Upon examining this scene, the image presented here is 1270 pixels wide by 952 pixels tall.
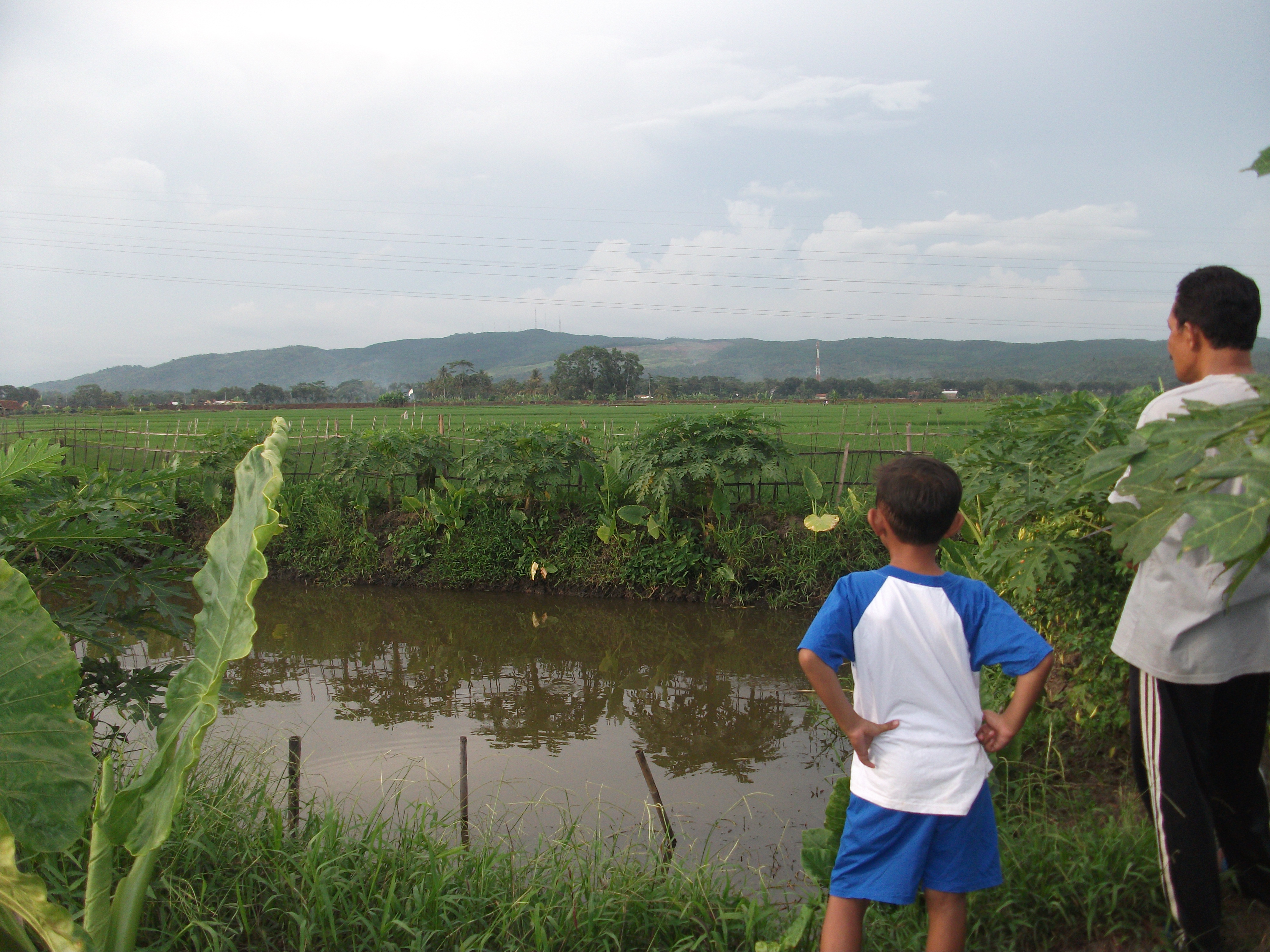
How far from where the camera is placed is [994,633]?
5.86ft

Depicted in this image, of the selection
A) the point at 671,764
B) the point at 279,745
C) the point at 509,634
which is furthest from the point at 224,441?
the point at 671,764

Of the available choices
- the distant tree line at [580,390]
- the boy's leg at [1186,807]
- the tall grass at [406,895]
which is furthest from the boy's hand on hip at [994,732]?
the distant tree line at [580,390]

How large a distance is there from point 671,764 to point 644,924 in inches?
80.8

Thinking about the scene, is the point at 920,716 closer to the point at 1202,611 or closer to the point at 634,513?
the point at 1202,611

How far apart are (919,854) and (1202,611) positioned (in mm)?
933

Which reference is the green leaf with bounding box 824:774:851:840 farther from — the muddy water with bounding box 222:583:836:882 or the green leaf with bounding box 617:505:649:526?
the green leaf with bounding box 617:505:649:526

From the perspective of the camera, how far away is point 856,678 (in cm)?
184

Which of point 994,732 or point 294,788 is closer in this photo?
point 994,732

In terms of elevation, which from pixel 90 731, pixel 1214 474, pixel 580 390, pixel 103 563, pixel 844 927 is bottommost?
pixel 844 927

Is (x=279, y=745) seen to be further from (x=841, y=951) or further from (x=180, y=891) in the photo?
(x=841, y=951)

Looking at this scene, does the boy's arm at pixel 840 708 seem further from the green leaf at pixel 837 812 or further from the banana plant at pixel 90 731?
the banana plant at pixel 90 731

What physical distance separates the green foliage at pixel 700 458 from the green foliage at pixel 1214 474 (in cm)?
594

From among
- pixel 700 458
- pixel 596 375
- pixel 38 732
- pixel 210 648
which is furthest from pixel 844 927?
pixel 596 375

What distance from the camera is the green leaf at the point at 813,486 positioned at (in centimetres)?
812
